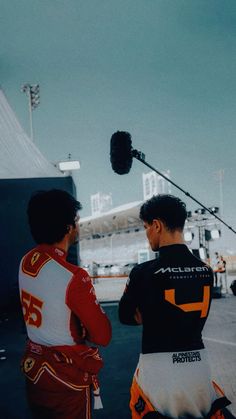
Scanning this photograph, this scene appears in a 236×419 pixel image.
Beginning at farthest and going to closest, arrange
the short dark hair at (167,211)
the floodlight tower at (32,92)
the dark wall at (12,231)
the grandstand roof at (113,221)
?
the grandstand roof at (113,221)
the floodlight tower at (32,92)
the dark wall at (12,231)
the short dark hair at (167,211)

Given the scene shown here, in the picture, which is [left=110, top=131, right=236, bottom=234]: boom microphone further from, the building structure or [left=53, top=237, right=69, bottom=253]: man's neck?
the building structure

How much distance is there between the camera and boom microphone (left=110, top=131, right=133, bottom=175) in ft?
8.82

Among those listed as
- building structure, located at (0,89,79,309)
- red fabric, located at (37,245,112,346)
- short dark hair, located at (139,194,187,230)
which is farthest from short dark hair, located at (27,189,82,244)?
building structure, located at (0,89,79,309)

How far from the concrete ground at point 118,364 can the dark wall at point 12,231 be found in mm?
1515

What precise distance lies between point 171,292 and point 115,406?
2.64m

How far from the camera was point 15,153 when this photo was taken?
391 inches

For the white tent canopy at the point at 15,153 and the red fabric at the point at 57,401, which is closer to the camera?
the red fabric at the point at 57,401

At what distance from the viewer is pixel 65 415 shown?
1.50m

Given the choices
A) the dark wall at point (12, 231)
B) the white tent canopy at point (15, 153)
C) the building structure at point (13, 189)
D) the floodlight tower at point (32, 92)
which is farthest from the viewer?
the floodlight tower at point (32, 92)

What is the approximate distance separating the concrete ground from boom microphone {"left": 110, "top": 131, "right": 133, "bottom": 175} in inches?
94.7

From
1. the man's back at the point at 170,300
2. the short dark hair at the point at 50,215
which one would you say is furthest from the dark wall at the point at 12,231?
the man's back at the point at 170,300

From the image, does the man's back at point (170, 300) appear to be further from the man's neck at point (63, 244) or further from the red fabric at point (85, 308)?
the man's neck at point (63, 244)

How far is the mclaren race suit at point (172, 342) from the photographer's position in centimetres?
146

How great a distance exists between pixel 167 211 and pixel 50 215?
0.57 meters
